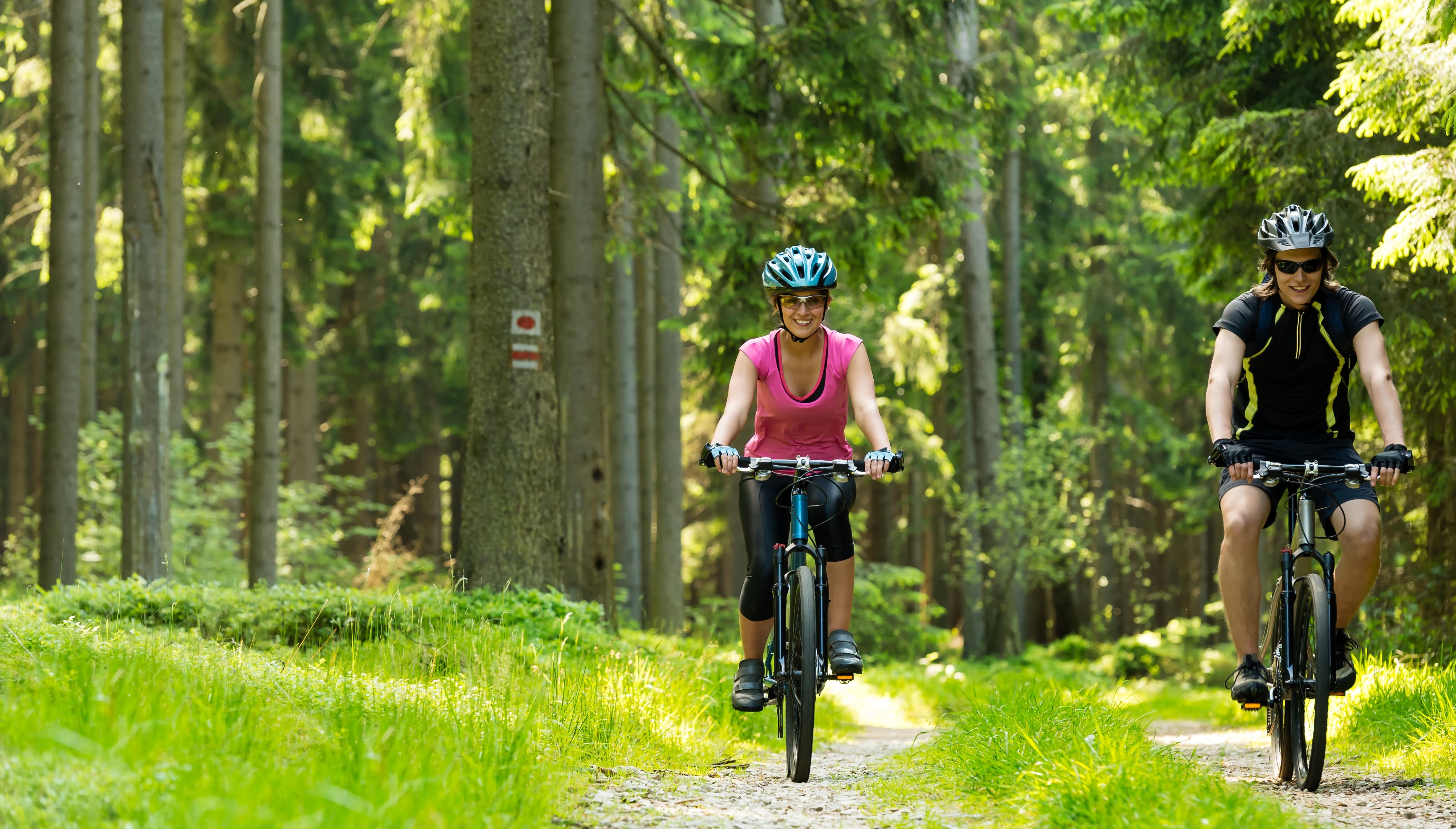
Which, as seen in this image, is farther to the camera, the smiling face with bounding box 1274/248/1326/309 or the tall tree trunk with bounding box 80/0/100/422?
the tall tree trunk with bounding box 80/0/100/422

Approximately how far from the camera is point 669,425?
17.3m

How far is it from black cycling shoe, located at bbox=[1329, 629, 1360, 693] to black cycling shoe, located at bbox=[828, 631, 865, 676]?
1.88m

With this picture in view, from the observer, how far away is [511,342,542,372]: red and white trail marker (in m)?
9.05

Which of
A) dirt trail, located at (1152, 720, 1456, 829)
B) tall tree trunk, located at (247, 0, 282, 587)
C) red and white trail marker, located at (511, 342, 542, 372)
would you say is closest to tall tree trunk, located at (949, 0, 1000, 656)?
tall tree trunk, located at (247, 0, 282, 587)

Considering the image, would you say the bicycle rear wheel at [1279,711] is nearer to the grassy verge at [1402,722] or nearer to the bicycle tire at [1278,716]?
the bicycle tire at [1278,716]

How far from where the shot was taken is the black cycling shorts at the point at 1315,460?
5.42 metres

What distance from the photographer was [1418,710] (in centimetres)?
646

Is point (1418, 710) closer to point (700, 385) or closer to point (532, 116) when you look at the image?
point (532, 116)

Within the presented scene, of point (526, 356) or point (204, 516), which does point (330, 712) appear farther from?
point (204, 516)

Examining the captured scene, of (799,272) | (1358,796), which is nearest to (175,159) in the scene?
(799,272)

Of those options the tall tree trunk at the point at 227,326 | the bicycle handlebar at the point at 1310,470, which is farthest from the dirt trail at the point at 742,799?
the tall tree trunk at the point at 227,326

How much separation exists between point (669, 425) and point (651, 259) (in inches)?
113

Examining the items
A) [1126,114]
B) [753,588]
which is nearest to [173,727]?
[753,588]

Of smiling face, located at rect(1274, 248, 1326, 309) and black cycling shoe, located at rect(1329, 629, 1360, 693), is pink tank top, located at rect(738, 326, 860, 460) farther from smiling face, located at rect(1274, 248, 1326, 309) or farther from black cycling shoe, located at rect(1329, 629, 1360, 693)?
black cycling shoe, located at rect(1329, 629, 1360, 693)
